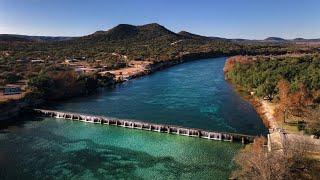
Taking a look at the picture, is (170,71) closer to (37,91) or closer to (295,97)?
(37,91)

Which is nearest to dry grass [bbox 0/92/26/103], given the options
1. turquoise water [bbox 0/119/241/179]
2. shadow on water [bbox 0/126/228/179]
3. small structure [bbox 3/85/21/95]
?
small structure [bbox 3/85/21/95]

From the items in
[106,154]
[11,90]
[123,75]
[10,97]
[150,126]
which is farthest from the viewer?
[123,75]

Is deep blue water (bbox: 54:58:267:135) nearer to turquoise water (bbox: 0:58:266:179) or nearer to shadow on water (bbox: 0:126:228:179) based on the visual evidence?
turquoise water (bbox: 0:58:266:179)

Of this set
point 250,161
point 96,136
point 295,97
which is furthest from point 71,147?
point 295,97

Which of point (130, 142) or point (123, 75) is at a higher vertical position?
point (123, 75)

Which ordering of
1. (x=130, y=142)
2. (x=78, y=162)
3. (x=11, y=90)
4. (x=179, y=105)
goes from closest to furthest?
(x=78, y=162), (x=130, y=142), (x=179, y=105), (x=11, y=90)

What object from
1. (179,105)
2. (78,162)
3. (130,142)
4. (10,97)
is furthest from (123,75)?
(78,162)

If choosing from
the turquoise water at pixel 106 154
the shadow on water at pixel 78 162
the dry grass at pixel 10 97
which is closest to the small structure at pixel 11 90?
the dry grass at pixel 10 97

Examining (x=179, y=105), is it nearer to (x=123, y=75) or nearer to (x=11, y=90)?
(x=11, y=90)
